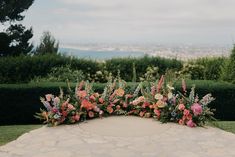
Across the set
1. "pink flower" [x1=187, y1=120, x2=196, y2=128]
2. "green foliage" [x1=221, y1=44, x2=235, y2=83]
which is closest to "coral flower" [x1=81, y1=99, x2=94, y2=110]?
"pink flower" [x1=187, y1=120, x2=196, y2=128]

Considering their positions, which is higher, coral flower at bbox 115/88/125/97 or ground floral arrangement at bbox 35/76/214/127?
coral flower at bbox 115/88/125/97

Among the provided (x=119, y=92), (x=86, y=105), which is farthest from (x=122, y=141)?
(x=119, y=92)

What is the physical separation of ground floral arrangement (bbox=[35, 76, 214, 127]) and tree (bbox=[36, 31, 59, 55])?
11098 mm

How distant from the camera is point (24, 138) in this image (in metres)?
6.72

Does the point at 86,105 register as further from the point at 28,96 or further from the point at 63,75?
the point at 63,75

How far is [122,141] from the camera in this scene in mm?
6449

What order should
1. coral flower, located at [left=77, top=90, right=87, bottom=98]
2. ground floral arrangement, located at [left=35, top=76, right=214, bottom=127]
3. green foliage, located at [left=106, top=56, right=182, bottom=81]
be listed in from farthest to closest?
green foliage, located at [left=106, top=56, right=182, bottom=81] < coral flower, located at [left=77, top=90, right=87, bottom=98] < ground floral arrangement, located at [left=35, top=76, right=214, bottom=127]

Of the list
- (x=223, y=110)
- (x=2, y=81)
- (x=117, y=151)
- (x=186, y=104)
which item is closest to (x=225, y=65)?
(x=223, y=110)

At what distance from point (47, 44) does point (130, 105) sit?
461 inches

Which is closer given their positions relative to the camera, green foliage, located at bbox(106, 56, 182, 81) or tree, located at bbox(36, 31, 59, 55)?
green foliage, located at bbox(106, 56, 182, 81)

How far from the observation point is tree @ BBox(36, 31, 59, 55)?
1936 cm

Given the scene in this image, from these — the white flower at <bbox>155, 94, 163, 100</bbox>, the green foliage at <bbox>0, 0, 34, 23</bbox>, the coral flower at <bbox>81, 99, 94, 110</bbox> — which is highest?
the green foliage at <bbox>0, 0, 34, 23</bbox>

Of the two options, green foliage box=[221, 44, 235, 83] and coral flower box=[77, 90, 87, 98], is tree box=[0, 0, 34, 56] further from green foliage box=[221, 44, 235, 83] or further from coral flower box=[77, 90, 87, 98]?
coral flower box=[77, 90, 87, 98]

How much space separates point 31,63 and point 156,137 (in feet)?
23.5
